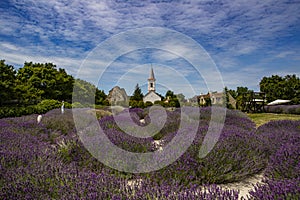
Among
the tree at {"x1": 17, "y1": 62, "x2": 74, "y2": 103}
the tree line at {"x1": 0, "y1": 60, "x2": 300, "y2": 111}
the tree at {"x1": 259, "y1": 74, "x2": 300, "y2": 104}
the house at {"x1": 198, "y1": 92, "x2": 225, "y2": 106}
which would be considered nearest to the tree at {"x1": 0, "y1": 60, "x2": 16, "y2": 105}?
the tree line at {"x1": 0, "y1": 60, "x2": 300, "y2": 111}

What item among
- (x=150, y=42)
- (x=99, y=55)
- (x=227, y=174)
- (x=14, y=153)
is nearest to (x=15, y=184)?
(x=14, y=153)

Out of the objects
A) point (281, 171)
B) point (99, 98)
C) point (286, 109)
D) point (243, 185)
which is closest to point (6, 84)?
point (243, 185)

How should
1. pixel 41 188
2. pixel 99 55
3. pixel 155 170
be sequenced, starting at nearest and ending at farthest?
pixel 41 188 → pixel 155 170 → pixel 99 55

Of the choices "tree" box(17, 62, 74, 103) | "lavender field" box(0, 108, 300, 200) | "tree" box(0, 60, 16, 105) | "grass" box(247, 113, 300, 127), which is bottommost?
"lavender field" box(0, 108, 300, 200)

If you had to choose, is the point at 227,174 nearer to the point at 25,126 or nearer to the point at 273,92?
the point at 25,126

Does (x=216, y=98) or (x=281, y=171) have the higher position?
(x=216, y=98)

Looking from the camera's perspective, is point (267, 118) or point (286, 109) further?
point (286, 109)

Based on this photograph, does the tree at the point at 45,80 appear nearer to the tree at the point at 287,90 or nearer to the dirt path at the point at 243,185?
the dirt path at the point at 243,185

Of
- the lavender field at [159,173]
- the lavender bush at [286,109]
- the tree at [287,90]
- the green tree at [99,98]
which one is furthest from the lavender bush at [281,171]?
the tree at [287,90]

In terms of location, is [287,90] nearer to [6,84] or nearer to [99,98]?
[99,98]

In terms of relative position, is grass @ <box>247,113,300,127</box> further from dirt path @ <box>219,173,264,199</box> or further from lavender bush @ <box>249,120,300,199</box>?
dirt path @ <box>219,173,264,199</box>

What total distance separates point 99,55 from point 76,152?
215 cm

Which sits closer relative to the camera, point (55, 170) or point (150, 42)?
point (55, 170)

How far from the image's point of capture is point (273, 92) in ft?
115
